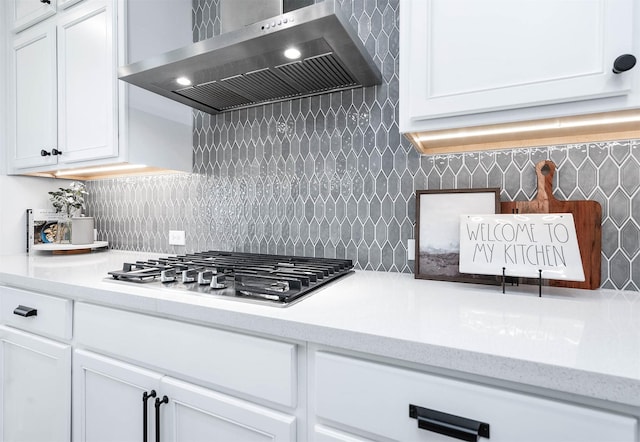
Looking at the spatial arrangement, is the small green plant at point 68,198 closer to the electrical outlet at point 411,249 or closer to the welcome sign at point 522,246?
the electrical outlet at point 411,249

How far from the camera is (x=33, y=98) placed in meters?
1.89

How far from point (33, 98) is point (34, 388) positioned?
1500 mm

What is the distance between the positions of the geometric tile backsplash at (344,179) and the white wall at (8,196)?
72 centimetres

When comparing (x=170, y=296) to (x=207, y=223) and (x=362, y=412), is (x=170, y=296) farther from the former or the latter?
(x=207, y=223)

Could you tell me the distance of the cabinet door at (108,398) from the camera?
40.7 inches

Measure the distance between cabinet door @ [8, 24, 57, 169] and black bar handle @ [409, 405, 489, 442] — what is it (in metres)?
2.07

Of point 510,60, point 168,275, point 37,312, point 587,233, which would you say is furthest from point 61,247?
point 587,233

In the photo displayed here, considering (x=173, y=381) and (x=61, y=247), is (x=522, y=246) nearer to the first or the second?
(x=173, y=381)

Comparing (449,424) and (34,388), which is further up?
(449,424)

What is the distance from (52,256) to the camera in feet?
6.35

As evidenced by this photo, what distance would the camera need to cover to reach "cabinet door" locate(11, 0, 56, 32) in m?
1.80

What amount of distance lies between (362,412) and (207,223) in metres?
1.36

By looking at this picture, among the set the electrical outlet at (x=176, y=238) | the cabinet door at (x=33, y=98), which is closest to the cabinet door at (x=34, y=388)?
the electrical outlet at (x=176, y=238)

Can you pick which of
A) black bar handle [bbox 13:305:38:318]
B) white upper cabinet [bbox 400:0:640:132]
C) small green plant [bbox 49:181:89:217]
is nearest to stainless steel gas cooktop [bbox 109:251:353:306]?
black bar handle [bbox 13:305:38:318]
